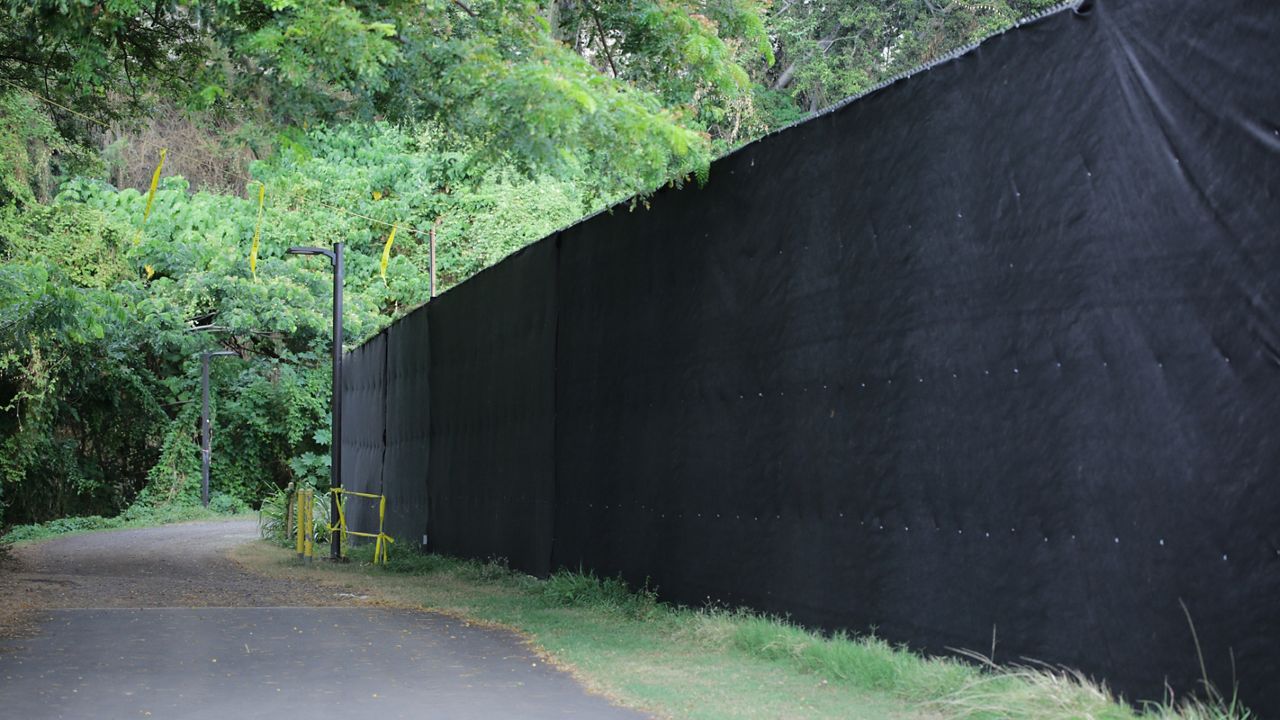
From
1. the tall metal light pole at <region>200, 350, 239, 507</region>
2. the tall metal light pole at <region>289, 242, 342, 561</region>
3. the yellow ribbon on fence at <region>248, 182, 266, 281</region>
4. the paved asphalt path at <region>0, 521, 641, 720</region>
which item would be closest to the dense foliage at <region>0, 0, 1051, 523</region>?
the yellow ribbon on fence at <region>248, 182, 266, 281</region>

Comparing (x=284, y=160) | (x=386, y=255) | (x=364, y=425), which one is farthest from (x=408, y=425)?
(x=386, y=255)

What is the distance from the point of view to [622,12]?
11.7 metres

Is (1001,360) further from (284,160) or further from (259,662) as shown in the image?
(284,160)

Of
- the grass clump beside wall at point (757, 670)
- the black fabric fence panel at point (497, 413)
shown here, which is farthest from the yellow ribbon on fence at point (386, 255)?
the grass clump beside wall at point (757, 670)

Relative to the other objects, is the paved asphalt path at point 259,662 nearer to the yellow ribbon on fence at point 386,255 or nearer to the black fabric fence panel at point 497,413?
the black fabric fence panel at point 497,413

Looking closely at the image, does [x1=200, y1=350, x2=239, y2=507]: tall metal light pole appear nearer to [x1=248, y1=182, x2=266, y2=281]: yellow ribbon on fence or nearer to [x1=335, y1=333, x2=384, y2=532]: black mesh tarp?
[x1=248, y1=182, x2=266, y2=281]: yellow ribbon on fence

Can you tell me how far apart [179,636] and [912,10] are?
22.2m

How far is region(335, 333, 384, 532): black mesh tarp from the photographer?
75.5ft

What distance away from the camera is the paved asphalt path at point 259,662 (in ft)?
23.5

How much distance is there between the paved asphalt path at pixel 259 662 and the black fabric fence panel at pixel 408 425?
14.9 ft

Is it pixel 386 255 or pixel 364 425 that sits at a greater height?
pixel 386 255

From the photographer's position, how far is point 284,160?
67.8 ft

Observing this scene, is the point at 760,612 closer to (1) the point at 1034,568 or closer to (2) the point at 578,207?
(1) the point at 1034,568

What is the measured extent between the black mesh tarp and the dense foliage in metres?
3.90
